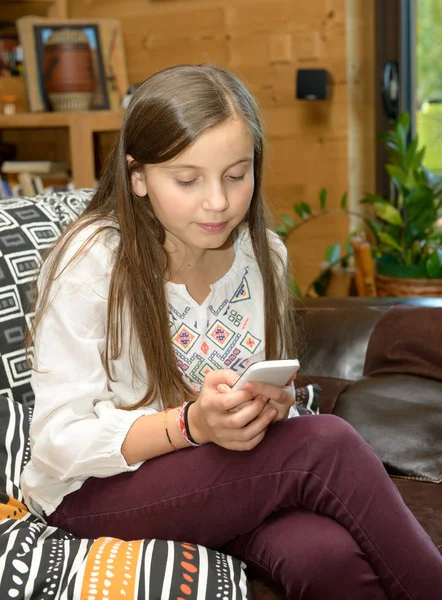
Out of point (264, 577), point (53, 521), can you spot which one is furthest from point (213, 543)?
point (53, 521)

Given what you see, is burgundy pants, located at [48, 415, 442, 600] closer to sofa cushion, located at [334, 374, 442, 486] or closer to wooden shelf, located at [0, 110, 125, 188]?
sofa cushion, located at [334, 374, 442, 486]

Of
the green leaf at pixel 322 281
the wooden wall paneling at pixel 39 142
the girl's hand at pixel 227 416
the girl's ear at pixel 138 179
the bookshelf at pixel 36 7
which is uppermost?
the bookshelf at pixel 36 7

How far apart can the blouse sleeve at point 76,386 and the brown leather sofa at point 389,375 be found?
→ 19.8 inches

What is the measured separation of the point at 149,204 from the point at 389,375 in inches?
25.4

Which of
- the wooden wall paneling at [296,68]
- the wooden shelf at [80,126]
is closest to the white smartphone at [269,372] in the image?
the wooden wall paneling at [296,68]

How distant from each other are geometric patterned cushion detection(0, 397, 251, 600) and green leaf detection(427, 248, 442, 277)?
146cm

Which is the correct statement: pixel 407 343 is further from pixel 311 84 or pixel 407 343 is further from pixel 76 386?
pixel 311 84

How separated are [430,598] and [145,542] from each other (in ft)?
1.23

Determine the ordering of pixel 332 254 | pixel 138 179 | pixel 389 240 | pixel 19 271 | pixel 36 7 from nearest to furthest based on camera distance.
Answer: pixel 138 179
pixel 19 271
pixel 389 240
pixel 332 254
pixel 36 7

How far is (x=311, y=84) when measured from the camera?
2895 millimetres

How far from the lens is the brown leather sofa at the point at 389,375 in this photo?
1.51 metres

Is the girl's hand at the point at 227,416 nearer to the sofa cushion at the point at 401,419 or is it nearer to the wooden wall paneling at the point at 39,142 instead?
the sofa cushion at the point at 401,419

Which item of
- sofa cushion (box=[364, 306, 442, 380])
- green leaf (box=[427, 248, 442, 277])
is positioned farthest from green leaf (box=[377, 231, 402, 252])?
sofa cushion (box=[364, 306, 442, 380])

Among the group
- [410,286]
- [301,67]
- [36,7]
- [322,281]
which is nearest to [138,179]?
[410,286]
